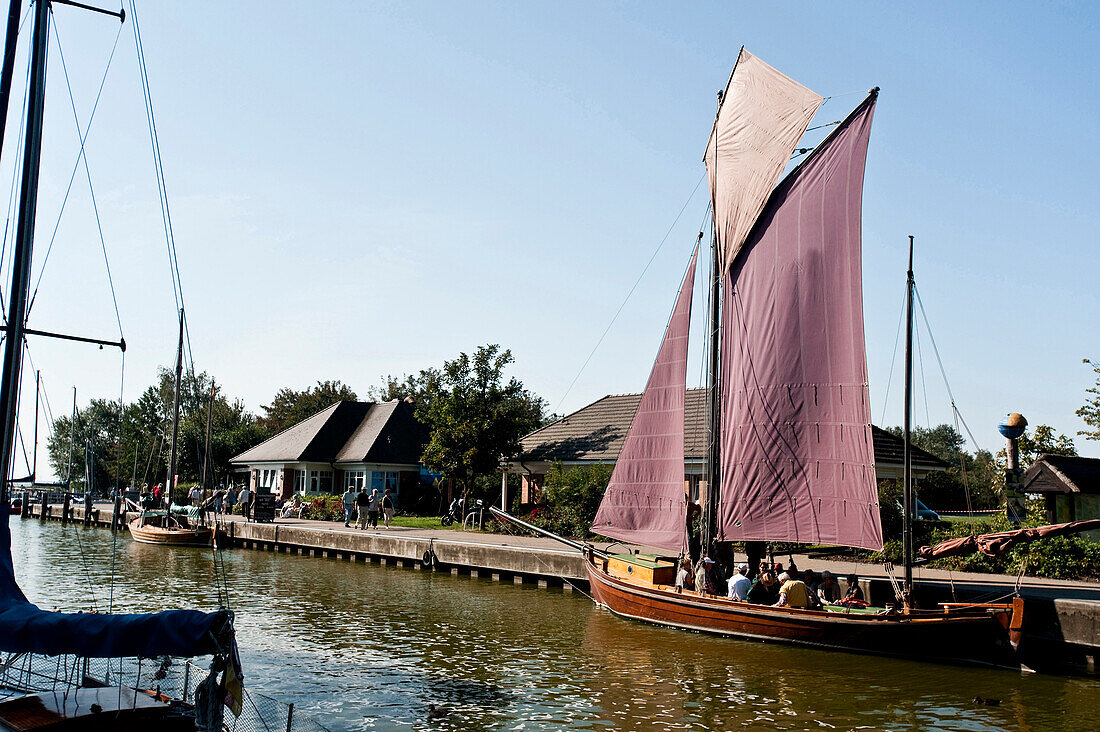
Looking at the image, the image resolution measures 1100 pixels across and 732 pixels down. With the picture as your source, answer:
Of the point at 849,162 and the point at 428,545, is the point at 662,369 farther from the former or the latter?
the point at 428,545

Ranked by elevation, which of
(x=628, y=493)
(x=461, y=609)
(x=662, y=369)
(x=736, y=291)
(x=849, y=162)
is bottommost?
(x=461, y=609)

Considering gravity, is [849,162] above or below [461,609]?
above

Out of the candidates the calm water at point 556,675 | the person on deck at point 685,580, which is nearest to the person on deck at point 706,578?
the person on deck at point 685,580

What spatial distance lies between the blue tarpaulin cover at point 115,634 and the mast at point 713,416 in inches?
587

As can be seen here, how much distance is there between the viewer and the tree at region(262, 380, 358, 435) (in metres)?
86.8

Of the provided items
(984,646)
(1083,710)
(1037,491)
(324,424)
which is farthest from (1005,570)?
(324,424)

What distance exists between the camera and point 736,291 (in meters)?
21.5

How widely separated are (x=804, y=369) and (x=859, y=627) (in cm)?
561

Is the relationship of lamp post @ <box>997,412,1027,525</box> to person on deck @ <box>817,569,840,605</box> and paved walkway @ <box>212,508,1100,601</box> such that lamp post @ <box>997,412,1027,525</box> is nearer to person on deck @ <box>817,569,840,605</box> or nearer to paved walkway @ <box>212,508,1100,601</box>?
paved walkway @ <box>212,508,1100,601</box>

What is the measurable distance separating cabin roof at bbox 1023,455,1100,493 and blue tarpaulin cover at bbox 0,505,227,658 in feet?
79.0

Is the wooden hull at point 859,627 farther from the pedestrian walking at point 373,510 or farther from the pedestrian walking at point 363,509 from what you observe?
the pedestrian walking at point 373,510

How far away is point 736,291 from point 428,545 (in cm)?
1519

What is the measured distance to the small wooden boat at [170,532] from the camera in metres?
38.0

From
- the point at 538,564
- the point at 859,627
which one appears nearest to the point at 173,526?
the point at 538,564
